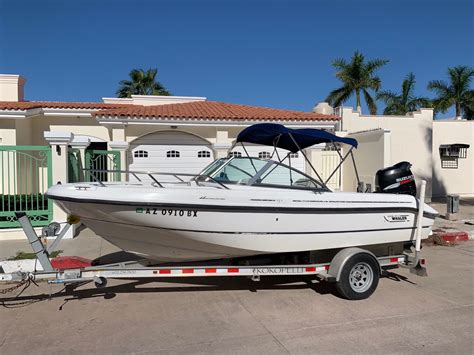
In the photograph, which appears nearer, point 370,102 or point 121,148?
point 121,148

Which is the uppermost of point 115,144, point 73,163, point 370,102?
point 370,102

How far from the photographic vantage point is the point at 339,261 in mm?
4758

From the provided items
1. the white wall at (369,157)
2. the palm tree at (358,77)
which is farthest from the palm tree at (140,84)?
the white wall at (369,157)

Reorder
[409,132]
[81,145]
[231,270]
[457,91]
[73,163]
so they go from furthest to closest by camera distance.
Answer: [457,91] < [409,132] < [73,163] < [81,145] < [231,270]

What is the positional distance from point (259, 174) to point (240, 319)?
5.71 ft

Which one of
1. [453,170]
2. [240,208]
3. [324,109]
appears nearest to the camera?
[240,208]

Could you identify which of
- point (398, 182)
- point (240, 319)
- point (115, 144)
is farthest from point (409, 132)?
point (240, 319)

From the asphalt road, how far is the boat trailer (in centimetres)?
28

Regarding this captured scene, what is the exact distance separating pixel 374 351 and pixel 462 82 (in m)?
26.8

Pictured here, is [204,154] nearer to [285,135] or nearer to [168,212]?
[285,135]

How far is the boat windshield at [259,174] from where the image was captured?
15.8 feet

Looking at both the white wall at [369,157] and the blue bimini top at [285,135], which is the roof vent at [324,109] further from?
the blue bimini top at [285,135]

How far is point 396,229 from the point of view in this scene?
5.21 metres

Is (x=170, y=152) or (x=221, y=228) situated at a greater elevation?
(x=170, y=152)
